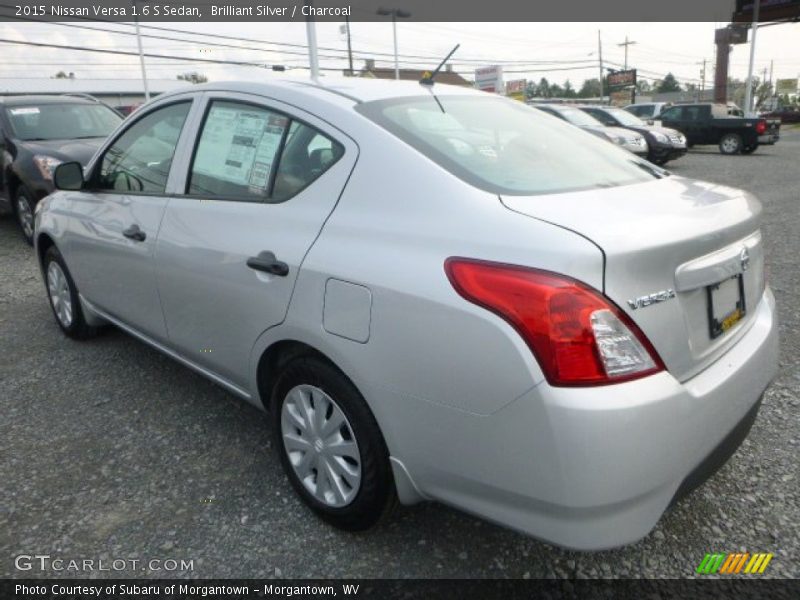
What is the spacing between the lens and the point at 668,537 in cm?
219

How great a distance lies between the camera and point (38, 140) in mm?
7199

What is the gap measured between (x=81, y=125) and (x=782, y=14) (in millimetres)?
37791

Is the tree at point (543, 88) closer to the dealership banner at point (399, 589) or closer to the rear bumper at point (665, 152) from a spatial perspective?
the rear bumper at point (665, 152)

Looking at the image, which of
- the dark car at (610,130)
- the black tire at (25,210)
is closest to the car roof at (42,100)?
the black tire at (25,210)

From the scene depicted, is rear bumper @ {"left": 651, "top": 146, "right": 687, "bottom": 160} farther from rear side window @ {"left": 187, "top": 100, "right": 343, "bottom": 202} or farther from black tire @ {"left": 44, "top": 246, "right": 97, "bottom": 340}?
rear side window @ {"left": 187, "top": 100, "right": 343, "bottom": 202}

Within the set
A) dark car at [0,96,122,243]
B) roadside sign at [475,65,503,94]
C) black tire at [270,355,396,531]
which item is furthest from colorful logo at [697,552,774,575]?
roadside sign at [475,65,503,94]

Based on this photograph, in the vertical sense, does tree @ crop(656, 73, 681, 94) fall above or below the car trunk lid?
above

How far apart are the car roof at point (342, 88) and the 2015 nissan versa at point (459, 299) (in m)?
0.02

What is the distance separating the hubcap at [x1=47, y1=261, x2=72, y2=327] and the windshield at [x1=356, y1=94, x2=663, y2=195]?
9.39 ft

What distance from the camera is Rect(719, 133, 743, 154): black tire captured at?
18641mm

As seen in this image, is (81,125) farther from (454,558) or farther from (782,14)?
(782,14)

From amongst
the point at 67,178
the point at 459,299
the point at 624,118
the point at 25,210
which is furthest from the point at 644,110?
the point at 459,299

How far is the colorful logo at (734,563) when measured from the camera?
6.70 ft

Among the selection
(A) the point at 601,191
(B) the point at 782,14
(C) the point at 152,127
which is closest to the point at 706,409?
(A) the point at 601,191
